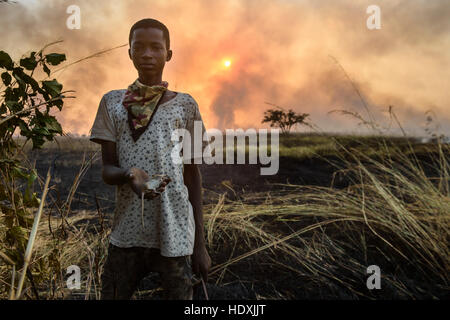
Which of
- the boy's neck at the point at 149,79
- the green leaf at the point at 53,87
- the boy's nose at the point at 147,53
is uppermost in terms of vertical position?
the boy's nose at the point at 147,53

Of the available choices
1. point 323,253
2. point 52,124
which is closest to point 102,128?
point 52,124

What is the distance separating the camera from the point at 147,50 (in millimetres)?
1097

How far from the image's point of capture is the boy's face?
3.59ft

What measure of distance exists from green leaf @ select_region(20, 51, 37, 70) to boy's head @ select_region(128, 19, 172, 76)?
309 mm

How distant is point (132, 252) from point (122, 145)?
14.7 inches

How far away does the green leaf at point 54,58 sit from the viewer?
0.99 meters

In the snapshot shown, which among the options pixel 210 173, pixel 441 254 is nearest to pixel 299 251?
pixel 441 254

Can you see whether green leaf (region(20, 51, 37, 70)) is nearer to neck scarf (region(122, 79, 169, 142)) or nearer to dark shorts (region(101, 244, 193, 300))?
neck scarf (region(122, 79, 169, 142))

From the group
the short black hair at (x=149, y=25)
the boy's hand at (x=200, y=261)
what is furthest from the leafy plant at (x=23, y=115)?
the boy's hand at (x=200, y=261)

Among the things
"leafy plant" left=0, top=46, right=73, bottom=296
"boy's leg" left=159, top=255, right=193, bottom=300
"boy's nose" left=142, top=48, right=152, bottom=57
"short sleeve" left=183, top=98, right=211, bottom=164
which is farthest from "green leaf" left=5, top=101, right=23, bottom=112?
"boy's leg" left=159, top=255, right=193, bottom=300

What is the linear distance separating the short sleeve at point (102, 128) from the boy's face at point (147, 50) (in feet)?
0.65

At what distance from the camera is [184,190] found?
112 cm

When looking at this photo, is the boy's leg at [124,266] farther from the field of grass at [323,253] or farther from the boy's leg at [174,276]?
the field of grass at [323,253]
